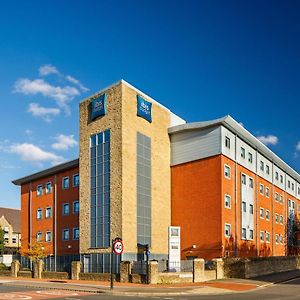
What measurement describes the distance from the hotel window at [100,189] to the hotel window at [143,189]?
2.94 meters

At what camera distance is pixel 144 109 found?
1746 inches

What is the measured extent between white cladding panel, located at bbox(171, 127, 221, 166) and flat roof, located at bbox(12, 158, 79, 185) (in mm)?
11710

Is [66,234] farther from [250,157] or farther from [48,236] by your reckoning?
[250,157]

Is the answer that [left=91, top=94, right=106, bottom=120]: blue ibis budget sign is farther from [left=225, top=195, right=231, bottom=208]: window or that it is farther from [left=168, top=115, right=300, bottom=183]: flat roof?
[left=225, top=195, right=231, bottom=208]: window

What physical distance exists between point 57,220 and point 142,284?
24.2 metres

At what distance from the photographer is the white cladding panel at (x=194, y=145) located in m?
44.3

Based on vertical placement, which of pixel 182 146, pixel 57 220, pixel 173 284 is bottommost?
pixel 173 284

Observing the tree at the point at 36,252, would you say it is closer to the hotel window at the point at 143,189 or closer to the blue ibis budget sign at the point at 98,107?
the hotel window at the point at 143,189

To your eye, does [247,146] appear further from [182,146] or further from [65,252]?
[65,252]

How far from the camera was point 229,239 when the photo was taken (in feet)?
143

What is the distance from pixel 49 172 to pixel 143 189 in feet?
58.0

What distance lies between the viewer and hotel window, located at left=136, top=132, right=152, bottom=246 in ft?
140

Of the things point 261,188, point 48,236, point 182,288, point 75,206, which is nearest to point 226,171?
point 261,188

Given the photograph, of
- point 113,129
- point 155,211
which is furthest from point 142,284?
point 113,129
